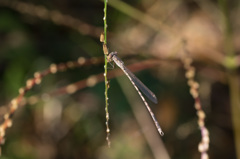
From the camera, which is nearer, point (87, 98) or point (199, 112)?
point (199, 112)

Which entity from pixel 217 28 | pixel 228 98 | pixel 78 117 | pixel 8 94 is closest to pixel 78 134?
pixel 78 117

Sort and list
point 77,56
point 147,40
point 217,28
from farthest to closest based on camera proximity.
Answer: point 217,28 < point 147,40 < point 77,56

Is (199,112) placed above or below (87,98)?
below

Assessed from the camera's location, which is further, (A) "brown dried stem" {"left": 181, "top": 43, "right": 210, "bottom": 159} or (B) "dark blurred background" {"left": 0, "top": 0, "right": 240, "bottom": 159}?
(B) "dark blurred background" {"left": 0, "top": 0, "right": 240, "bottom": 159}

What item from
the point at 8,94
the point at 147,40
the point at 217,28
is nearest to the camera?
the point at 8,94

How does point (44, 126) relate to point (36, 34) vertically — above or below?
below

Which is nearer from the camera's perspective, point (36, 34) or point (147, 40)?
point (36, 34)

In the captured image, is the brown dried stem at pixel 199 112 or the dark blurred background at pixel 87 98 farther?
the dark blurred background at pixel 87 98

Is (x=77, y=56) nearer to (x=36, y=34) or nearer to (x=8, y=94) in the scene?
(x=36, y=34)
